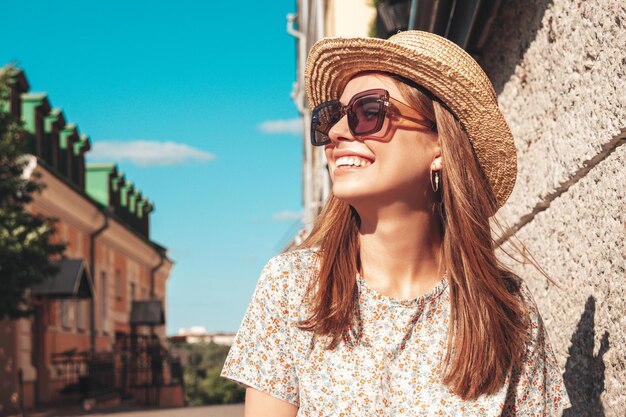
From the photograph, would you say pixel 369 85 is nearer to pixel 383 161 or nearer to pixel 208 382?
pixel 383 161

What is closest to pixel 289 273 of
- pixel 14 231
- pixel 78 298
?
pixel 14 231

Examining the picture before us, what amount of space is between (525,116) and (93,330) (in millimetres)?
24453

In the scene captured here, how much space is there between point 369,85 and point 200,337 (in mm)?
44028

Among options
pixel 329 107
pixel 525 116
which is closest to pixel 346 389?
pixel 329 107

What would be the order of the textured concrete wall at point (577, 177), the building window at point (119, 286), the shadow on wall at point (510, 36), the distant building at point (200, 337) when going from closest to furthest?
the textured concrete wall at point (577, 177), the shadow on wall at point (510, 36), the building window at point (119, 286), the distant building at point (200, 337)

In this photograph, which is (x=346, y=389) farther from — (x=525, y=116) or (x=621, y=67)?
(x=525, y=116)

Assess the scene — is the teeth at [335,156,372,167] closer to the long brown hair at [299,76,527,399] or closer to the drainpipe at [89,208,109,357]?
the long brown hair at [299,76,527,399]

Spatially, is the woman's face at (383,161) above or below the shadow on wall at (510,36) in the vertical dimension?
below

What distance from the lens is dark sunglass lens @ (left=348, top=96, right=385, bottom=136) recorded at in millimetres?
2609

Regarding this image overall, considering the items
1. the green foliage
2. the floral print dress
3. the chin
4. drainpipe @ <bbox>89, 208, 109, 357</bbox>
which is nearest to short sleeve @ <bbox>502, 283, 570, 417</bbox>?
the floral print dress

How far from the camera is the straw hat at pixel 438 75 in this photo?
2658 millimetres

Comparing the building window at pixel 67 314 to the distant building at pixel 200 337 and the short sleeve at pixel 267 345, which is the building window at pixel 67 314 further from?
the short sleeve at pixel 267 345

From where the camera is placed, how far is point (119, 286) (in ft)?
107

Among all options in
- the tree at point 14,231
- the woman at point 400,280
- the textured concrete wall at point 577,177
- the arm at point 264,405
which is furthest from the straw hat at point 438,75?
the tree at point 14,231
